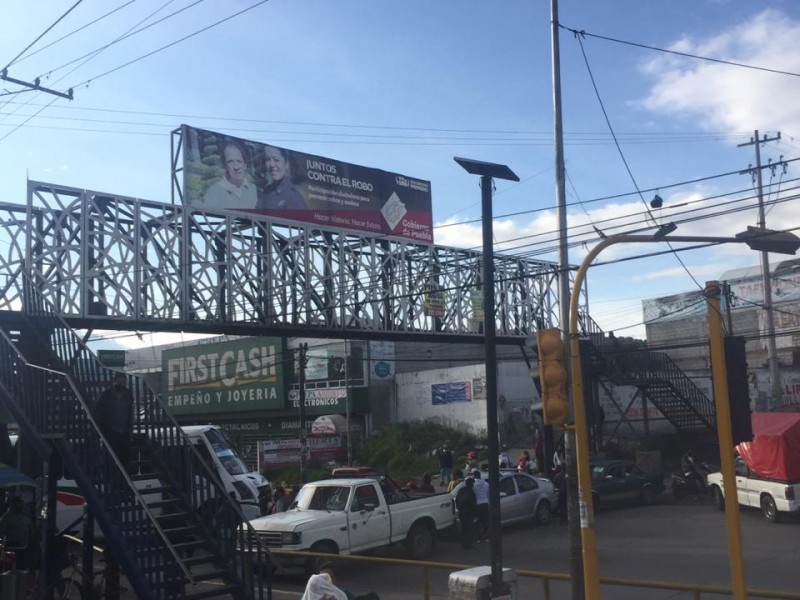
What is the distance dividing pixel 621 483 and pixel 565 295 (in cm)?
1171

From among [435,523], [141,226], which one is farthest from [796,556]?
[141,226]

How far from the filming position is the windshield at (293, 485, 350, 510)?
1714cm

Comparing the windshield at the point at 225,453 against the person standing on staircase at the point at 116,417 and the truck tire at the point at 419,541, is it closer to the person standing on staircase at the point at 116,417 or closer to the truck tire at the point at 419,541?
the truck tire at the point at 419,541

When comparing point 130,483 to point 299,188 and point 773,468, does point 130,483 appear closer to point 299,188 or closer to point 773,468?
point 773,468

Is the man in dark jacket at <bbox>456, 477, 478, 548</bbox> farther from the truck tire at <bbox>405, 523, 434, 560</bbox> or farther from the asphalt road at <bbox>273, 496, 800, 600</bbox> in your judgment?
the truck tire at <bbox>405, 523, 434, 560</bbox>

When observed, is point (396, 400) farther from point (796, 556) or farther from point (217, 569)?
point (217, 569)

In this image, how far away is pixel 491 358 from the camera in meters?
10.3

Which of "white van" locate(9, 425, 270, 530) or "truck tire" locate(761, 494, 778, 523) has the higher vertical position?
"white van" locate(9, 425, 270, 530)

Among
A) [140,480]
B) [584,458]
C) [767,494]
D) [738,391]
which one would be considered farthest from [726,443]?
[767,494]

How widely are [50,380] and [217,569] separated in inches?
156

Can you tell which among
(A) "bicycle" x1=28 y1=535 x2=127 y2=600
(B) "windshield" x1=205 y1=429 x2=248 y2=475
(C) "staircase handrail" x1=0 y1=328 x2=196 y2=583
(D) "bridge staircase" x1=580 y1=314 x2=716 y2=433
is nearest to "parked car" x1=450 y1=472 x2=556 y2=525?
(B) "windshield" x1=205 y1=429 x2=248 y2=475

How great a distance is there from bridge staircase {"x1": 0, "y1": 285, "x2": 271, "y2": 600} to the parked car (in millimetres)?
8831

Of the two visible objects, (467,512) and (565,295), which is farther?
(467,512)

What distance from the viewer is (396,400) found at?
49.1 meters
